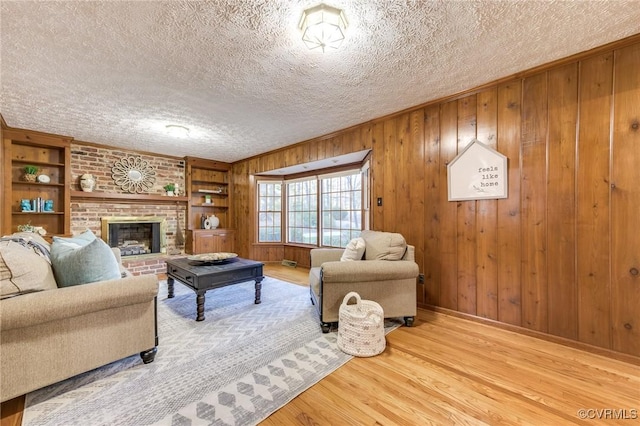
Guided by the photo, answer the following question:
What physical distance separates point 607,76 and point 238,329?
11.9 ft

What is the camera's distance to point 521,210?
2.39m

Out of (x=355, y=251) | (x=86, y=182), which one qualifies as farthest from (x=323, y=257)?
(x=86, y=182)

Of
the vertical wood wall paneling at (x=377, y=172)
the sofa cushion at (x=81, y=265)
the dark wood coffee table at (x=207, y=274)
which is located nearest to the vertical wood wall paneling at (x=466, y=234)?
the vertical wood wall paneling at (x=377, y=172)

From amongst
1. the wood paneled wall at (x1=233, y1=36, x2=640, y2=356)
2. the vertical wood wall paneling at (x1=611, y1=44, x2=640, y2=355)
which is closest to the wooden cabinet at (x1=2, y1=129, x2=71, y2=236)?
the wood paneled wall at (x1=233, y1=36, x2=640, y2=356)

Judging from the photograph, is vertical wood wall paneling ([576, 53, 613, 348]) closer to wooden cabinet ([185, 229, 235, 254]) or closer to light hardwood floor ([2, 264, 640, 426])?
light hardwood floor ([2, 264, 640, 426])

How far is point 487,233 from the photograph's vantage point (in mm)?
2580

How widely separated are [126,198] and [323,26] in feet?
15.5

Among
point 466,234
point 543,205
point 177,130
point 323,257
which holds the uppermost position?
point 177,130

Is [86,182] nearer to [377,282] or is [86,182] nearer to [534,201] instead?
[377,282]

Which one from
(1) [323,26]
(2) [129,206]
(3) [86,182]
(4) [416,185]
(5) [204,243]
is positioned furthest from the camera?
(5) [204,243]

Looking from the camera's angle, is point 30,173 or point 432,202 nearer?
point 432,202

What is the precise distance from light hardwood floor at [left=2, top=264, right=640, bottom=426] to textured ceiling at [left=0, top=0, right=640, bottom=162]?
2281 mm

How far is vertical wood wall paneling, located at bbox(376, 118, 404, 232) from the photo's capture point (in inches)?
129

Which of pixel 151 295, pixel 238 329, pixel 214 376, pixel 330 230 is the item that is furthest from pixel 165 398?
pixel 330 230
